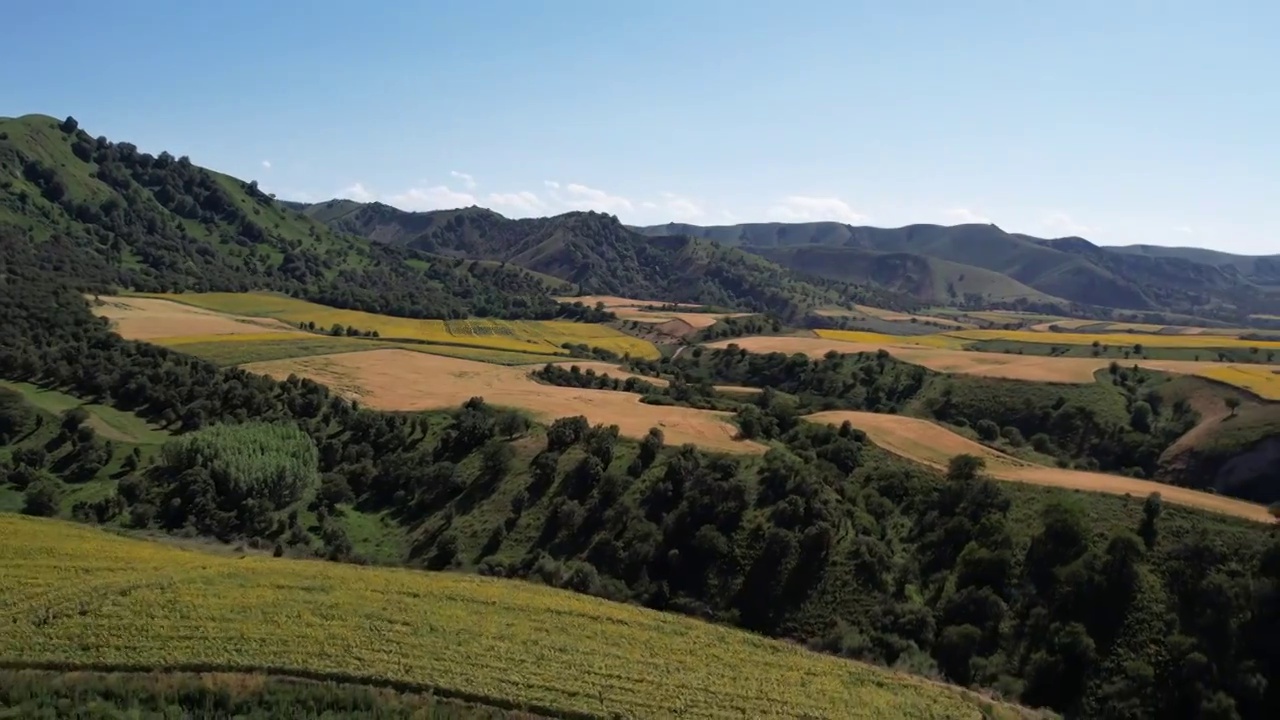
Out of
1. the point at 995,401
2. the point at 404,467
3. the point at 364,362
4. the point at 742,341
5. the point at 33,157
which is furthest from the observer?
the point at 33,157

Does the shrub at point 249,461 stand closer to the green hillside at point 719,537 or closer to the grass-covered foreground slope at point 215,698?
the green hillside at point 719,537

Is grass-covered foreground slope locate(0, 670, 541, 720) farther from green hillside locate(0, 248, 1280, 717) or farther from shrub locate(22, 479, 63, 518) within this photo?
shrub locate(22, 479, 63, 518)

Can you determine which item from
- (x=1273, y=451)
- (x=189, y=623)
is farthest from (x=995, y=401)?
(x=189, y=623)

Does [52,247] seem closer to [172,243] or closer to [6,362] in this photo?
[172,243]

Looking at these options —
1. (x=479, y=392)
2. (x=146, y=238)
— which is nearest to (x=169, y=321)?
(x=479, y=392)

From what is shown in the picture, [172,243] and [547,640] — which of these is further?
[172,243]

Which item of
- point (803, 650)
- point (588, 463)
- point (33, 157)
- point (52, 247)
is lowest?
point (803, 650)

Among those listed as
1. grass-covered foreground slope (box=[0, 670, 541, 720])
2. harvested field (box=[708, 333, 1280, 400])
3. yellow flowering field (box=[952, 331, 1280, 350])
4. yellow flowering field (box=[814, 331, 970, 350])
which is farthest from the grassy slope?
yellow flowering field (box=[952, 331, 1280, 350])
